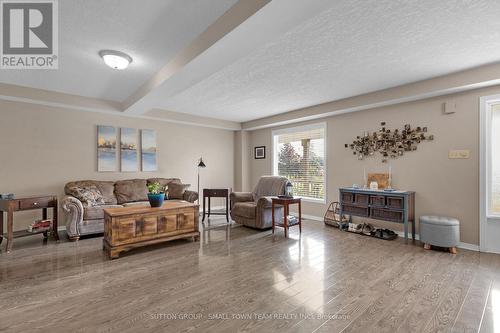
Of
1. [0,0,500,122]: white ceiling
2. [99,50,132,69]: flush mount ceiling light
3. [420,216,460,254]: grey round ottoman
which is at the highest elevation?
[0,0,500,122]: white ceiling

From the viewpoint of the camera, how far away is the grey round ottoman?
10.7 feet

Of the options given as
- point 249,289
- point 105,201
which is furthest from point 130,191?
point 249,289

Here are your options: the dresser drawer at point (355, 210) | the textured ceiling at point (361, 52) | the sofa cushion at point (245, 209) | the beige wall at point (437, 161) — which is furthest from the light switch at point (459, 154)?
the sofa cushion at point (245, 209)

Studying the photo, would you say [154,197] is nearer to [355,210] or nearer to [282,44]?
[282,44]

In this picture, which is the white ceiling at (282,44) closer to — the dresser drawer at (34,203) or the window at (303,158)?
the window at (303,158)

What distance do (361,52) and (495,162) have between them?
257cm

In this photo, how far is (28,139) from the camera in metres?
4.20

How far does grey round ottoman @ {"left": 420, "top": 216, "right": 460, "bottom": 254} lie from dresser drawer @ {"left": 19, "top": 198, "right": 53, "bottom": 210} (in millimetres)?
5782

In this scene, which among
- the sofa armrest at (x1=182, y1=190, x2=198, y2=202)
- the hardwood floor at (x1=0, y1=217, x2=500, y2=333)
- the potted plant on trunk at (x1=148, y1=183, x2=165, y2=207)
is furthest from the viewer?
the sofa armrest at (x1=182, y1=190, x2=198, y2=202)

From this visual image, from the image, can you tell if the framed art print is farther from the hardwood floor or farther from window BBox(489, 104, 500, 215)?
window BBox(489, 104, 500, 215)

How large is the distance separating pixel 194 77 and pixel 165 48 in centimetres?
48

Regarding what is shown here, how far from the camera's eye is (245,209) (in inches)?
185

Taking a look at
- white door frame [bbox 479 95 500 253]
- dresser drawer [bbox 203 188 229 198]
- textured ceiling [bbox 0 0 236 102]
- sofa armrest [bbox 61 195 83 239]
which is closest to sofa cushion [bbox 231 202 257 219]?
dresser drawer [bbox 203 188 229 198]

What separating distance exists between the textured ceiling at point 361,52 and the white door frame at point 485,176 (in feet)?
2.38
